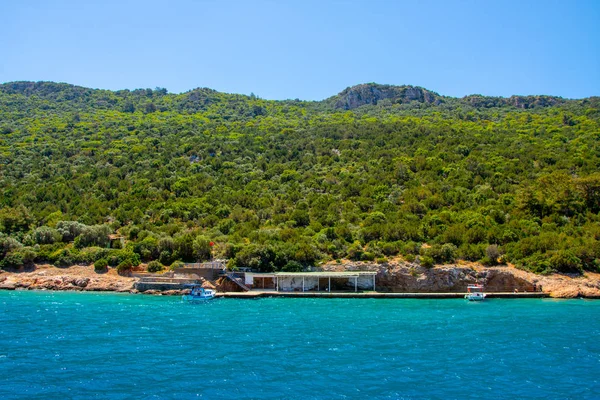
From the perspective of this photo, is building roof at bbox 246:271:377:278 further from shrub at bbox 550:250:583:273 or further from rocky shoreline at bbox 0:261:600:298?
shrub at bbox 550:250:583:273

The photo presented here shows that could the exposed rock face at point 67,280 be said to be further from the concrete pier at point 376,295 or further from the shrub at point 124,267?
the concrete pier at point 376,295

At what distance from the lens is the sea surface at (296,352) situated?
19.3 meters

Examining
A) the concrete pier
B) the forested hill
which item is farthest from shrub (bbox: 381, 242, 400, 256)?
the concrete pier

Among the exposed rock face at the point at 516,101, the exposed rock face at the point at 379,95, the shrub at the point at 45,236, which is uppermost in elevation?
the exposed rock face at the point at 379,95

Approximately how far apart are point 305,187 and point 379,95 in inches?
2862

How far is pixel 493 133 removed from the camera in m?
95.6

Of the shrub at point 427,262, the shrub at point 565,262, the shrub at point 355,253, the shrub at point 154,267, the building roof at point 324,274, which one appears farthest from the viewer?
the shrub at point 355,253

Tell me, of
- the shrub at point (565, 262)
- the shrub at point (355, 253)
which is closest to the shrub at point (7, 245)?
the shrub at point (355, 253)

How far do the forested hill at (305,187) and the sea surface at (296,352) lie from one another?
51.9 ft

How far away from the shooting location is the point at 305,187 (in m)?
78.4

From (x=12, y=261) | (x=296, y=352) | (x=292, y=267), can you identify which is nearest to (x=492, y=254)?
(x=292, y=267)

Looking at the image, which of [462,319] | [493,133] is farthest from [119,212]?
[493,133]

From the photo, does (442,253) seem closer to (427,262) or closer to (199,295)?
(427,262)

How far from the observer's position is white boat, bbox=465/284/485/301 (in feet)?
152
